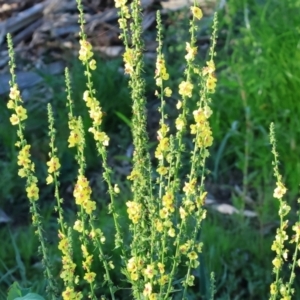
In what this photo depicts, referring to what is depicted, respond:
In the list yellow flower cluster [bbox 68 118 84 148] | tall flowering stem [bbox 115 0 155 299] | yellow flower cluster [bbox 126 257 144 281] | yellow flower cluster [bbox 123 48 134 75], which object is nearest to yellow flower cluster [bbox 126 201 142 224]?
tall flowering stem [bbox 115 0 155 299]

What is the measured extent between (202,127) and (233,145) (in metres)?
1.87

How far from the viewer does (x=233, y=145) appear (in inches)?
159

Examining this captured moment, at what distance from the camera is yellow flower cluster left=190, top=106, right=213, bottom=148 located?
7.13 ft

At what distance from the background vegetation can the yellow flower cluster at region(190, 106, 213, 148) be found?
1064 millimetres

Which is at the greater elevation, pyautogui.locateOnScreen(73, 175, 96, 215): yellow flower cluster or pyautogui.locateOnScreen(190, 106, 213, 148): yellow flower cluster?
pyautogui.locateOnScreen(190, 106, 213, 148): yellow flower cluster

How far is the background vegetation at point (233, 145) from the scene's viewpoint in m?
3.31

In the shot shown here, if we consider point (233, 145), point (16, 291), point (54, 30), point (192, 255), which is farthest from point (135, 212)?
point (54, 30)

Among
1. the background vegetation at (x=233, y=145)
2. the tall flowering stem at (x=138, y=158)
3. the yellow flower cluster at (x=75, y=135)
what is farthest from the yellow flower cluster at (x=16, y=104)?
the background vegetation at (x=233, y=145)

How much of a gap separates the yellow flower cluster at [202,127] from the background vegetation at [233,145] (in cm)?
106

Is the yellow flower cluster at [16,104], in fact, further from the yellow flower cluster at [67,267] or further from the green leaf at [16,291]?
the green leaf at [16,291]

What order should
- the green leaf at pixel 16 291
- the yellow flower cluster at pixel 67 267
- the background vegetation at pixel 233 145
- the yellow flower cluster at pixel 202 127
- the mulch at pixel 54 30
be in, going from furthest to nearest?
the mulch at pixel 54 30 → the background vegetation at pixel 233 145 → the green leaf at pixel 16 291 → the yellow flower cluster at pixel 67 267 → the yellow flower cluster at pixel 202 127

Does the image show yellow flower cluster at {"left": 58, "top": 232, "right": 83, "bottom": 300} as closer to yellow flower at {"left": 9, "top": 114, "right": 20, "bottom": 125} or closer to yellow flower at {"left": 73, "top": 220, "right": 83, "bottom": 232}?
yellow flower at {"left": 73, "top": 220, "right": 83, "bottom": 232}

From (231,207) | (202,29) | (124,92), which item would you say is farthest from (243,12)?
(231,207)

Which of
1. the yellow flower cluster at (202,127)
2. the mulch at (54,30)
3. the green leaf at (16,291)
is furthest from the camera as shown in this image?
the mulch at (54,30)
